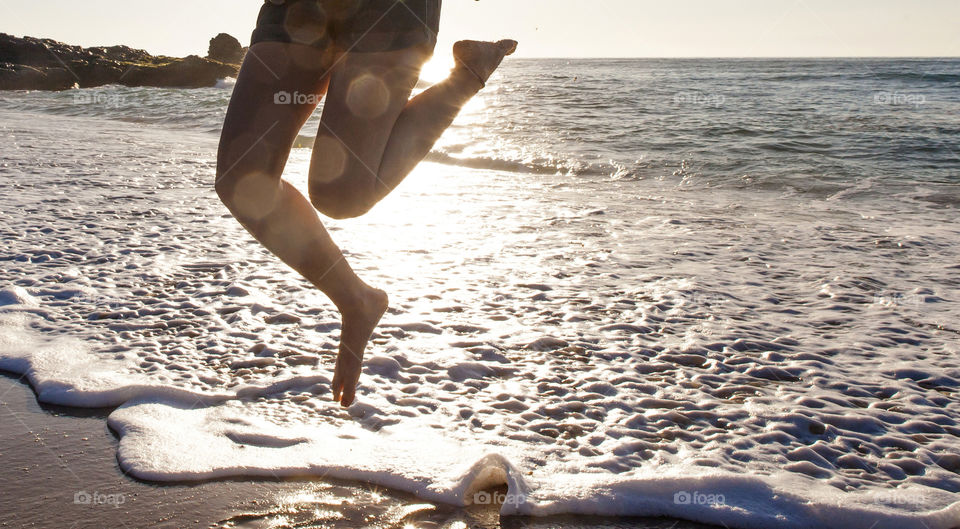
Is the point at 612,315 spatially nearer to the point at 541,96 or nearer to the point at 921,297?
the point at 921,297

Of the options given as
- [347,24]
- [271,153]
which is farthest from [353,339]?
[347,24]

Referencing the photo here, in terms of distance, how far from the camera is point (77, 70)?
110ft

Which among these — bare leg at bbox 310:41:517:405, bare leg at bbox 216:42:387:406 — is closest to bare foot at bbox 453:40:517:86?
bare leg at bbox 310:41:517:405

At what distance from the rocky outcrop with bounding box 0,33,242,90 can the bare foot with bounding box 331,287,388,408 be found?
3203 cm

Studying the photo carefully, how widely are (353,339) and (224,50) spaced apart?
4688 centimetres

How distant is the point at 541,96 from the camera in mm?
22328

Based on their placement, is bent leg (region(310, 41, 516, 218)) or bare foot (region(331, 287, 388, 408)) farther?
bare foot (region(331, 287, 388, 408))

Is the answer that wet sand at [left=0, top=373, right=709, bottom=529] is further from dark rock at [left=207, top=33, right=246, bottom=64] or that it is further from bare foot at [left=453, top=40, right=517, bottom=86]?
dark rock at [left=207, top=33, right=246, bottom=64]

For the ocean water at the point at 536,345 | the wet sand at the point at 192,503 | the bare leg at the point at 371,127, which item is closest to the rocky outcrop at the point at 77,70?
the ocean water at the point at 536,345

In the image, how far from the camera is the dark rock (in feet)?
147

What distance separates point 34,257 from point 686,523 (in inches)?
162

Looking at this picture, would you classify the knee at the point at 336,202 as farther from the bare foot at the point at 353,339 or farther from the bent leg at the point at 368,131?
the bare foot at the point at 353,339

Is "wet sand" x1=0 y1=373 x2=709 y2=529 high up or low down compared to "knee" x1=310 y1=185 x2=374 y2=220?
down

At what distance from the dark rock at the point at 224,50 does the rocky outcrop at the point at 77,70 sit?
896cm
